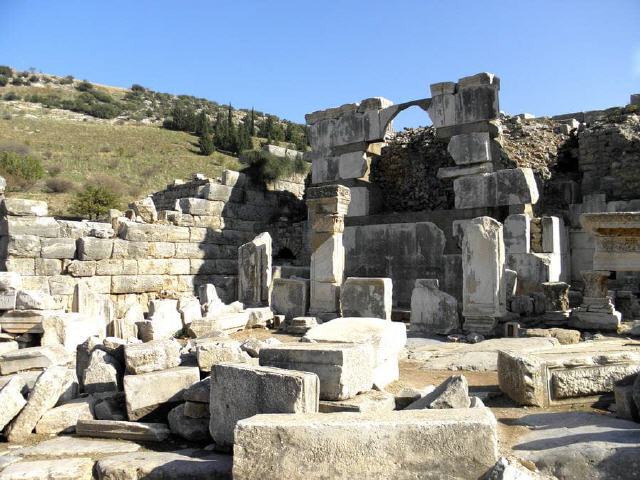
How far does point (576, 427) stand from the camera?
3.88 m

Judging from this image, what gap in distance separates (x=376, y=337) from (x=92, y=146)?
30.1m

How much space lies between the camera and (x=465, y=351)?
753 cm

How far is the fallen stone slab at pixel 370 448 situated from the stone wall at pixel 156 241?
350 inches

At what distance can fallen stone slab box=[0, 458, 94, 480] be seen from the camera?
3426 millimetres

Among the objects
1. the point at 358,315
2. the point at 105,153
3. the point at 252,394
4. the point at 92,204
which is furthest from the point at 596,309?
the point at 105,153

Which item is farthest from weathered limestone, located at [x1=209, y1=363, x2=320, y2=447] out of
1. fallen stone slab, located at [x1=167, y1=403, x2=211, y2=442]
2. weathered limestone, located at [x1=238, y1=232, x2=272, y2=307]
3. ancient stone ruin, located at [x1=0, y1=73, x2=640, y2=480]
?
weathered limestone, located at [x1=238, y1=232, x2=272, y2=307]

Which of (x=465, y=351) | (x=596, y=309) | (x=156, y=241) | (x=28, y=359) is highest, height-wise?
(x=156, y=241)

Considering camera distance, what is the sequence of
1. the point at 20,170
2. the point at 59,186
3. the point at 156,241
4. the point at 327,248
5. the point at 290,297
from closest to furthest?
the point at 327,248 < the point at 290,297 < the point at 156,241 < the point at 20,170 < the point at 59,186

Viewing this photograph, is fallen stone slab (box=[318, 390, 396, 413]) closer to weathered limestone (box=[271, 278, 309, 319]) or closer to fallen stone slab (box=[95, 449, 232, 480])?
fallen stone slab (box=[95, 449, 232, 480])

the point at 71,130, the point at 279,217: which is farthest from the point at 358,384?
the point at 71,130

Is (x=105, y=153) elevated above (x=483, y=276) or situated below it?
above

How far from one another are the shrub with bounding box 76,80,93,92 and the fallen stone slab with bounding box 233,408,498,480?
192 feet

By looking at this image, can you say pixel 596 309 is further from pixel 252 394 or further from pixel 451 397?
pixel 252 394

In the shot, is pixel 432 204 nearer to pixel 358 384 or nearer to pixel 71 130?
pixel 358 384
